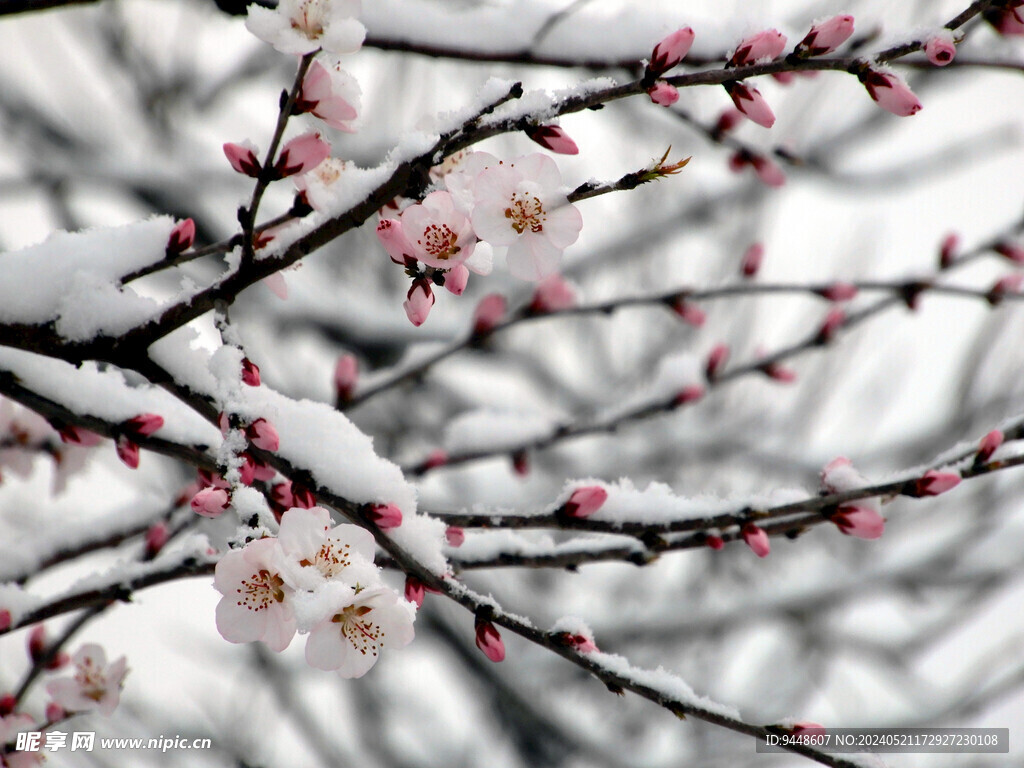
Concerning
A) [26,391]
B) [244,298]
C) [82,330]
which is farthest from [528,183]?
[244,298]

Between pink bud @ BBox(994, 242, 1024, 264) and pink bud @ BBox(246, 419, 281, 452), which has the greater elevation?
pink bud @ BBox(994, 242, 1024, 264)

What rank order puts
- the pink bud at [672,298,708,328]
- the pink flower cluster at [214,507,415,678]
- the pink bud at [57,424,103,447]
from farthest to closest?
Answer: 1. the pink bud at [672,298,708,328]
2. the pink bud at [57,424,103,447]
3. the pink flower cluster at [214,507,415,678]

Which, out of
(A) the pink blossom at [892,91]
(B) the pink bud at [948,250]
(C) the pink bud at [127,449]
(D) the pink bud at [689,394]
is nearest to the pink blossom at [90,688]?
(C) the pink bud at [127,449]

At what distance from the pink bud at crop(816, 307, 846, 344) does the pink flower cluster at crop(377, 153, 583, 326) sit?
132cm

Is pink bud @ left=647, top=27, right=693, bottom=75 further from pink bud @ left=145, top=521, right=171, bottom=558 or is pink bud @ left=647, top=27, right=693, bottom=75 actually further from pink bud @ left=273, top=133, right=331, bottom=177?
pink bud @ left=145, top=521, right=171, bottom=558

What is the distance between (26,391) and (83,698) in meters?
0.82

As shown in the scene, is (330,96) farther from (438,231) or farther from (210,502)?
(210,502)

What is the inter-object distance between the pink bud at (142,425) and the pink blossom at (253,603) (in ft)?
0.97

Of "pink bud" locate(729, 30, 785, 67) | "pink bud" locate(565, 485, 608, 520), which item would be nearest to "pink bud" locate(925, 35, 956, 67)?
"pink bud" locate(729, 30, 785, 67)

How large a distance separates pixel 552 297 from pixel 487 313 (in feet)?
0.61

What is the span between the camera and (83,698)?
5.49 feet

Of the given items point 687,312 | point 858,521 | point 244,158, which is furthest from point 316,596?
point 687,312

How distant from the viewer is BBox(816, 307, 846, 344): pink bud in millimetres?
2184

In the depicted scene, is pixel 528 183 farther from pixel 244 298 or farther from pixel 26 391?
pixel 244 298
